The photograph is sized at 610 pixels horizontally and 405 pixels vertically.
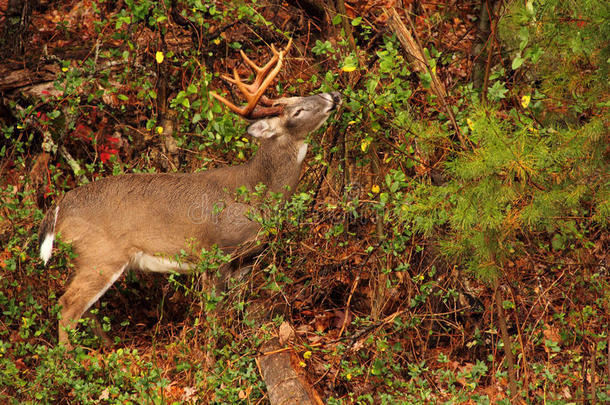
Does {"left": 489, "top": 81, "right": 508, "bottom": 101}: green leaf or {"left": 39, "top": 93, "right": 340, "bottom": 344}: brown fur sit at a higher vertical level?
{"left": 489, "top": 81, "right": 508, "bottom": 101}: green leaf

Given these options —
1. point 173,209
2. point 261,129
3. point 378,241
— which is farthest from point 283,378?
point 261,129

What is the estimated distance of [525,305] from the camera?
18.1 feet

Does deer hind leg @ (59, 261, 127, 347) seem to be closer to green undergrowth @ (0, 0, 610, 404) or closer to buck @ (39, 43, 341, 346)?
buck @ (39, 43, 341, 346)

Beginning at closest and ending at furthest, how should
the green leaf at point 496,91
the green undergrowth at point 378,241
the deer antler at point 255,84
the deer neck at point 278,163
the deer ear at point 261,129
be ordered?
the green undergrowth at point 378,241
the green leaf at point 496,91
the deer antler at point 255,84
the deer ear at point 261,129
the deer neck at point 278,163

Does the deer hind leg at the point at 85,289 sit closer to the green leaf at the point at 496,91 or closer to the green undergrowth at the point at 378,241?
the green undergrowth at the point at 378,241

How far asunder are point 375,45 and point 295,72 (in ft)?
2.53

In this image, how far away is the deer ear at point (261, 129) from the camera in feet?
19.1

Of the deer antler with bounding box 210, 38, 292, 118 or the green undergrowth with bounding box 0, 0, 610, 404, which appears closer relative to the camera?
the green undergrowth with bounding box 0, 0, 610, 404

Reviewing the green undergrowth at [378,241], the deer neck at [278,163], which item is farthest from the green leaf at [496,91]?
the deer neck at [278,163]

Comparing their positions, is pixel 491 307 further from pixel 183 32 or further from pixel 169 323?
pixel 183 32

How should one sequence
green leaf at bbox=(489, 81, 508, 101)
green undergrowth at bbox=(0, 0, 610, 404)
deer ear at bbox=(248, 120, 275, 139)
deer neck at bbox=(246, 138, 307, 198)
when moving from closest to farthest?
1. green undergrowth at bbox=(0, 0, 610, 404)
2. green leaf at bbox=(489, 81, 508, 101)
3. deer ear at bbox=(248, 120, 275, 139)
4. deer neck at bbox=(246, 138, 307, 198)

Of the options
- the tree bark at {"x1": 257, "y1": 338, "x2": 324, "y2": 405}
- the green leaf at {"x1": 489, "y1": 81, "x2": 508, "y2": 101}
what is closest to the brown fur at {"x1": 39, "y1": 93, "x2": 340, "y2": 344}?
the tree bark at {"x1": 257, "y1": 338, "x2": 324, "y2": 405}

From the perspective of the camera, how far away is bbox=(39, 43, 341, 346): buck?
562cm

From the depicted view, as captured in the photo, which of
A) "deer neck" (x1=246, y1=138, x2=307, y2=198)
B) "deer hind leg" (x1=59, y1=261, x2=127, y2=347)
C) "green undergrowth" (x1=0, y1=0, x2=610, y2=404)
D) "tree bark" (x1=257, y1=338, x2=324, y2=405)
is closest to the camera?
"green undergrowth" (x1=0, y1=0, x2=610, y2=404)
